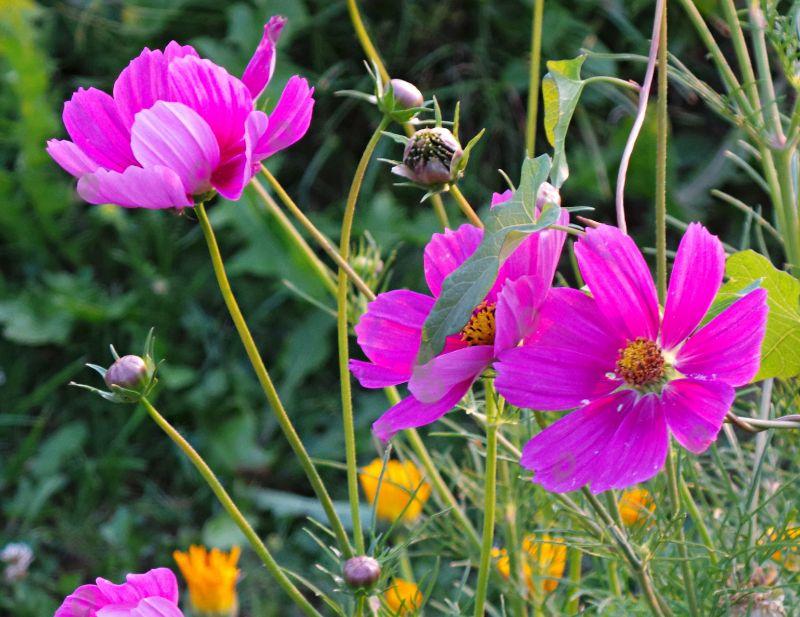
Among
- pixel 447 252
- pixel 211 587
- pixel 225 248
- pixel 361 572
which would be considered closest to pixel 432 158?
pixel 447 252

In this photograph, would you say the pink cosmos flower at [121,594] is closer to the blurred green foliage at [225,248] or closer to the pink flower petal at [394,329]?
the pink flower petal at [394,329]

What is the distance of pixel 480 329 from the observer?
0.36m

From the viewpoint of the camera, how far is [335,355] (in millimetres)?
1434

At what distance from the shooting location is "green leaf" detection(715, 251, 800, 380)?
37 cm

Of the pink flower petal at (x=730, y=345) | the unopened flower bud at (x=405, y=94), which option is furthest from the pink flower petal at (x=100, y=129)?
the pink flower petal at (x=730, y=345)

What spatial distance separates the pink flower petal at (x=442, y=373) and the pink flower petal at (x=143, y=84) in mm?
158

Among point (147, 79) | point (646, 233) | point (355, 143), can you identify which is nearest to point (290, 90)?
point (147, 79)

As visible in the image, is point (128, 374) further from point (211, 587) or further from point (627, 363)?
point (211, 587)

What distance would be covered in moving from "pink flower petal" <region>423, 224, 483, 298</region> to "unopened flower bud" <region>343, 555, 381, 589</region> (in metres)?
0.10

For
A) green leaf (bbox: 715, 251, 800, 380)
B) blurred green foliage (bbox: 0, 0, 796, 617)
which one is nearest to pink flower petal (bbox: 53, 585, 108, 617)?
green leaf (bbox: 715, 251, 800, 380)

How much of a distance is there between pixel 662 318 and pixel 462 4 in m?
1.21

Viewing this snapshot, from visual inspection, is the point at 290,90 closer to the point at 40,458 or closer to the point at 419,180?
the point at 419,180

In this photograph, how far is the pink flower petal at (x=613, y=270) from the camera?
0.33 meters

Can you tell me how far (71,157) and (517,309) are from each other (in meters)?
0.17
